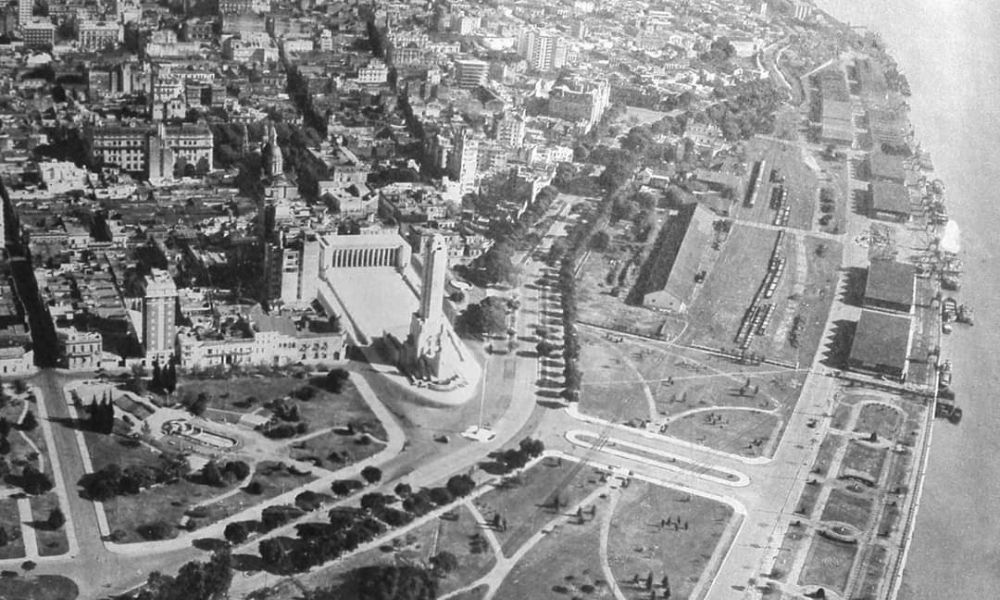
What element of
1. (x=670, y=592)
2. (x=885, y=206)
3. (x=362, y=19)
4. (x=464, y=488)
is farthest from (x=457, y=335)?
(x=362, y=19)

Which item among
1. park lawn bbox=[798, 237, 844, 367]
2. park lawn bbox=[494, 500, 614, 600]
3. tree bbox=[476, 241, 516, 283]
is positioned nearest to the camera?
park lawn bbox=[494, 500, 614, 600]

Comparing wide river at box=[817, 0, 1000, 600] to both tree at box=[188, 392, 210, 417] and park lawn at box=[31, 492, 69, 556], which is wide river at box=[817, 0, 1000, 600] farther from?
park lawn at box=[31, 492, 69, 556]

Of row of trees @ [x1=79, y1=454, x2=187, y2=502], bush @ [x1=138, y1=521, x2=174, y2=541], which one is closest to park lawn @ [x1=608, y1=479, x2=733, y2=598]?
bush @ [x1=138, y1=521, x2=174, y2=541]

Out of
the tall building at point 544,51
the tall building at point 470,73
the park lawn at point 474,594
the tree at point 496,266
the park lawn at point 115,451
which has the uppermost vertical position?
the tall building at point 544,51

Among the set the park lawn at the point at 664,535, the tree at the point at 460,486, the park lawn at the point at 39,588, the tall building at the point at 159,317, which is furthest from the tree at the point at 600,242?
the park lawn at the point at 39,588

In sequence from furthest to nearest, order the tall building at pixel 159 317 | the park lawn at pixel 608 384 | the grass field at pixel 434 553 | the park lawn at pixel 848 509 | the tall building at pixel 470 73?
1. the tall building at pixel 470 73
2. the park lawn at pixel 608 384
3. the tall building at pixel 159 317
4. the park lawn at pixel 848 509
5. the grass field at pixel 434 553

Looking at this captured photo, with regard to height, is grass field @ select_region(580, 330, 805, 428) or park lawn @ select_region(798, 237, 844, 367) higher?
park lawn @ select_region(798, 237, 844, 367)

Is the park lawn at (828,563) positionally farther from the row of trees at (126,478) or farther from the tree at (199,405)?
the tree at (199,405)
